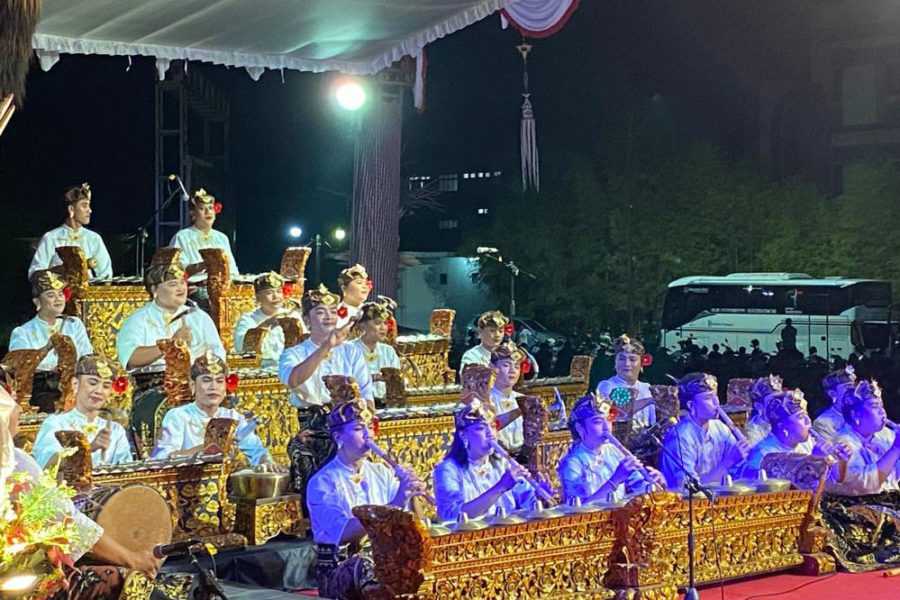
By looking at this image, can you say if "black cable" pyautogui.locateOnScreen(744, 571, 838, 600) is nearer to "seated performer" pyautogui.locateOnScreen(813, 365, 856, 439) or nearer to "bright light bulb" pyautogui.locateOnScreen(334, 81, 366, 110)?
"seated performer" pyautogui.locateOnScreen(813, 365, 856, 439)

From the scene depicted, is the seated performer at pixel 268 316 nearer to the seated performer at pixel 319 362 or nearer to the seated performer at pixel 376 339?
the seated performer at pixel 376 339

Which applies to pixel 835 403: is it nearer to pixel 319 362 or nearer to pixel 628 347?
pixel 628 347

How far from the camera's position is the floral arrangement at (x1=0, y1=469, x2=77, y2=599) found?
134 inches

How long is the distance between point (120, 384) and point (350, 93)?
552 cm

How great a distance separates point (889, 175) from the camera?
19.5 m

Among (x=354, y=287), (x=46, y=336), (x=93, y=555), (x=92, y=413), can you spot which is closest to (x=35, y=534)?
(x=93, y=555)

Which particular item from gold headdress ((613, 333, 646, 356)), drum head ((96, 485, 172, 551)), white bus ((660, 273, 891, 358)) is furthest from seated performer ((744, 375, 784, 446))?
white bus ((660, 273, 891, 358))

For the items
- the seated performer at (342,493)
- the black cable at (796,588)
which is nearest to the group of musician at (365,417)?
the seated performer at (342,493)

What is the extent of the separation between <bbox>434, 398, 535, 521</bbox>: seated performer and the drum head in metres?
2.20

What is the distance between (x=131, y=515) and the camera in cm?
466

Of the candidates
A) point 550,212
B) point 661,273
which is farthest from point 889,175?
point 550,212

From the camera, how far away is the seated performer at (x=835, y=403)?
9.09 meters

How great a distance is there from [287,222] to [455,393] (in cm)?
1010

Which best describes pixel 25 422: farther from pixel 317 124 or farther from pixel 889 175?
pixel 889 175
